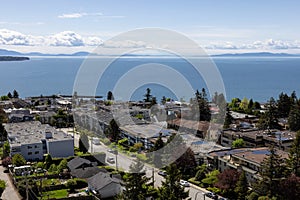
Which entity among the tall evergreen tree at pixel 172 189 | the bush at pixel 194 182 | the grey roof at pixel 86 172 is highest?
the tall evergreen tree at pixel 172 189

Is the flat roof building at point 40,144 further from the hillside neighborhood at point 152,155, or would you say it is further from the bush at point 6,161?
the bush at point 6,161

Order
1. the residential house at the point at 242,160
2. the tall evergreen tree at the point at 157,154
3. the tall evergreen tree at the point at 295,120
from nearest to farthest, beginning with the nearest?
1. the residential house at the point at 242,160
2. the tall evergreen tree at the point at 157,154
3. the tall evergreen tree at the point at 295,120

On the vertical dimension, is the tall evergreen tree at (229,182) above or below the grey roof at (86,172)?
above

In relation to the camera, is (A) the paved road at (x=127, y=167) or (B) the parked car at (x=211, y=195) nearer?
(B) the parked car at (x=211, y=195)

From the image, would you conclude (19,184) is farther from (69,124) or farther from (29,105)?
(29,105)

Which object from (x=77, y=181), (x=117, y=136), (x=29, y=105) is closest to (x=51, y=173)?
(x=77, y=181)

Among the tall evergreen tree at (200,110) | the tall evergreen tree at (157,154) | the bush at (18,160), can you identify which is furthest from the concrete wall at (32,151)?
the tall evergreen tree at (200,110)

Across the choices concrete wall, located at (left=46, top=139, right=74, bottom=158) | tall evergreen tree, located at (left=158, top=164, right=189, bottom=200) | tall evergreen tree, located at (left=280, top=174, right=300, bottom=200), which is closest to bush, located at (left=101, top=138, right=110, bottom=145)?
concrete wall, located at (left=46, top=139, right=74, bottom=158)

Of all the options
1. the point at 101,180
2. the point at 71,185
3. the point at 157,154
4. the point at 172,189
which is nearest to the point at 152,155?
the point at 157,154

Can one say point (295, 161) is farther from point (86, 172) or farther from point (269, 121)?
point (269, 121)
